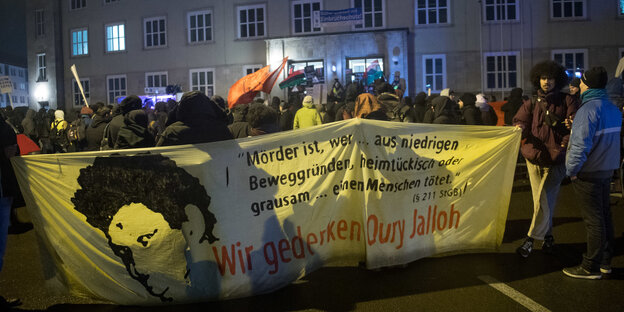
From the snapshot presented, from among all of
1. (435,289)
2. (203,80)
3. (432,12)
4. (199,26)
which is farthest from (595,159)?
(199,26)

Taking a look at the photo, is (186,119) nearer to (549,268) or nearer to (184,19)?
(549,268)

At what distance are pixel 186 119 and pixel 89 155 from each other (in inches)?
41.0

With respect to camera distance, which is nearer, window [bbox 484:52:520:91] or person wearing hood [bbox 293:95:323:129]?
person wearing hood [bbox 293:95:323:129]

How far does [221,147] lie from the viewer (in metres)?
4.68

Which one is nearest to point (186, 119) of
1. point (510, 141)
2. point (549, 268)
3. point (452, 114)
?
point (510, 141)

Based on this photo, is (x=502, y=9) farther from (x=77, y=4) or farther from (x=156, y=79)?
(x=77, y=4)

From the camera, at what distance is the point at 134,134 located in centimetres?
602

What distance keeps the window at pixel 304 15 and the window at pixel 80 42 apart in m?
13.6

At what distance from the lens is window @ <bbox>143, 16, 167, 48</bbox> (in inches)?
1162

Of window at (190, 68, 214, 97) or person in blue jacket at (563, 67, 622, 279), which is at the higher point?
window at (190, 68, 214, 97)

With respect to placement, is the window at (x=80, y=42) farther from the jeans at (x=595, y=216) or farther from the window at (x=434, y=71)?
the jeans at (x=595, y=216)

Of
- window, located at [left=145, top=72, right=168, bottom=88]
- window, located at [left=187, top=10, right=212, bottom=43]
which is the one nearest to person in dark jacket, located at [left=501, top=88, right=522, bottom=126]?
window, located at [left=187, top=10, right=212, bottom=43]

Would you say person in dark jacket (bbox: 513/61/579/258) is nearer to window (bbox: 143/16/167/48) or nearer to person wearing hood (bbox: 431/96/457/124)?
person wearing hood (bbox: 431/96/457/124)

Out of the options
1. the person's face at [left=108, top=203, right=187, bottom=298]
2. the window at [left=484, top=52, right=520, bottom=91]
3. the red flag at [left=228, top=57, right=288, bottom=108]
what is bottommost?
the person's face at [left=108, top=203, right=187, bottom=298]
